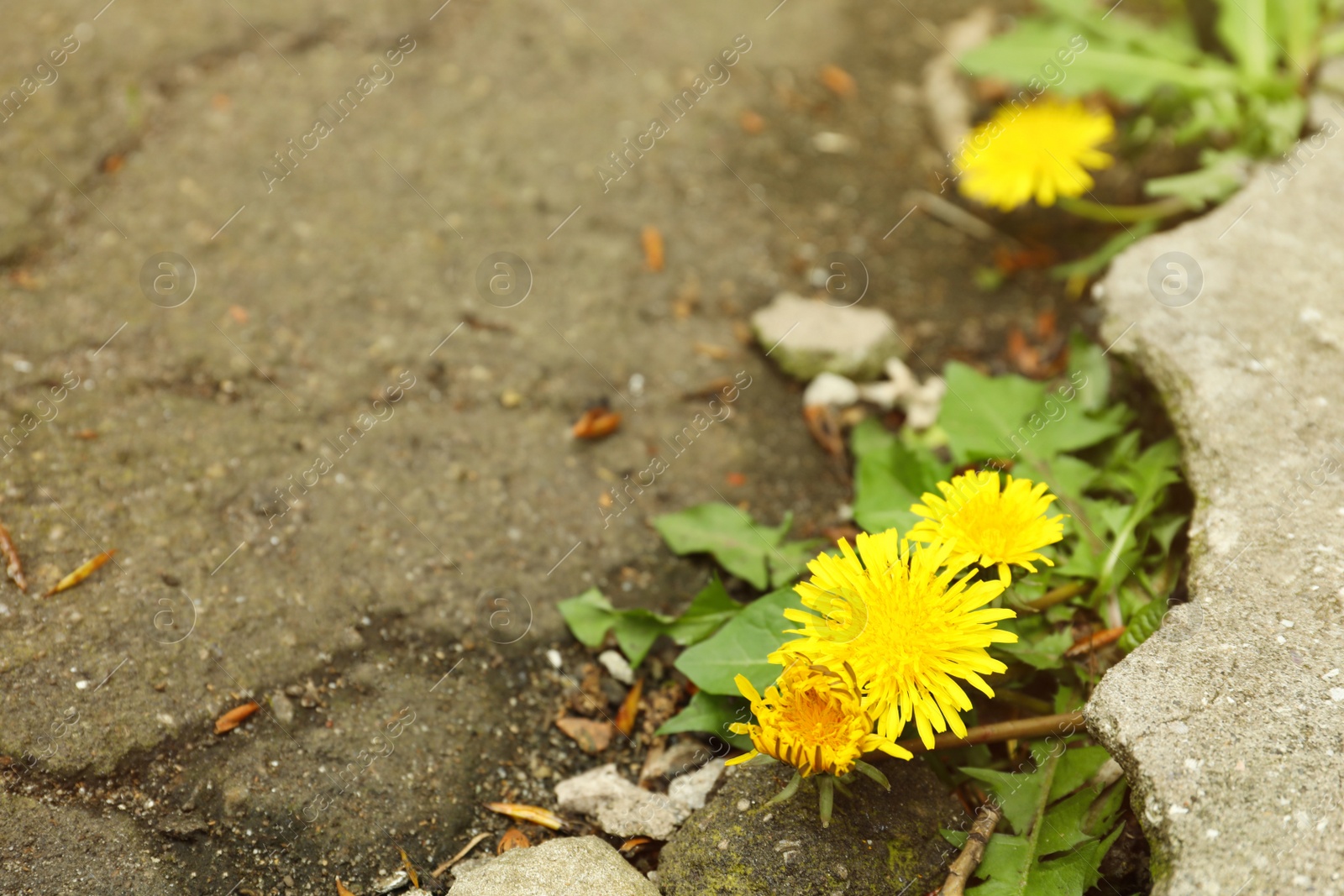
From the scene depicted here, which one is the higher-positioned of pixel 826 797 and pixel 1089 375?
pixel 826 797

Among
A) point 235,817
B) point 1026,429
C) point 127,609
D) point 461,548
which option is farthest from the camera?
point 1026,429

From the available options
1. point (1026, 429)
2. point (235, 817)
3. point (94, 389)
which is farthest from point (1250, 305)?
point (94, 389)

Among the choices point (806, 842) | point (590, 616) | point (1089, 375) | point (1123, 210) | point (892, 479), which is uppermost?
point (590, 616)

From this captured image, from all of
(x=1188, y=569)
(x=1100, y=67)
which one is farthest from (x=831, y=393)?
(x=1100, y=67)

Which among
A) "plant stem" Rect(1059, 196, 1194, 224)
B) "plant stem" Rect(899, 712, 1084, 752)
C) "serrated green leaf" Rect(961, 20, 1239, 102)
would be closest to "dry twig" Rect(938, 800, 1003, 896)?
"plant stem" Rect(899, 712, 1084, 752)

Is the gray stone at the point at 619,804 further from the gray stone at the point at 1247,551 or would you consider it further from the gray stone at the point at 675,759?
the gray stone at the point at 1247,551

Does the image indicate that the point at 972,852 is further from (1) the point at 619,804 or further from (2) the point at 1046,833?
(1) the point at 619,804

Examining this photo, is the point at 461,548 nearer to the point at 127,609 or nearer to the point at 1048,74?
the point at 127,609
